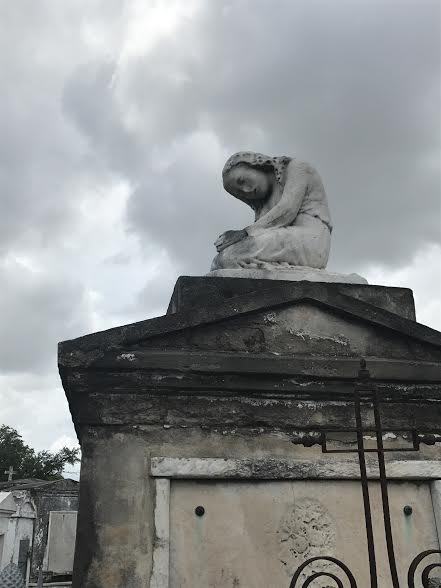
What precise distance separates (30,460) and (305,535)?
131 feet

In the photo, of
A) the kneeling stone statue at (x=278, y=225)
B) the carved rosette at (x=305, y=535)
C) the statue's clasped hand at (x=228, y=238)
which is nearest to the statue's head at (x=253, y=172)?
the kneeling stone statue at (x=278, y=225)

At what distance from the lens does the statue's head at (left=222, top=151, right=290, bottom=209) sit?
18.5 ft

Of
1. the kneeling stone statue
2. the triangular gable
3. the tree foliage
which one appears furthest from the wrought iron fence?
the tree foliage

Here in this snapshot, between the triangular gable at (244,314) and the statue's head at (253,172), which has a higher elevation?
the statue's head at (253,172)

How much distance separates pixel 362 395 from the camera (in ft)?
12.8

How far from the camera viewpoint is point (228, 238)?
17.5ft

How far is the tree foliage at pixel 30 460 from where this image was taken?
1521 inches

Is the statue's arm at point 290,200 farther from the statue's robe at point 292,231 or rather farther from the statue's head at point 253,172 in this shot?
the statue's head at point 253,172

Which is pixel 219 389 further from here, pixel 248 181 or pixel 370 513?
pixel 248 181

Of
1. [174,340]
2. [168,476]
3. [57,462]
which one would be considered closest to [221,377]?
[174,340]

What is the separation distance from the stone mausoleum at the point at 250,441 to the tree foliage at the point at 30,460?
36.8 m

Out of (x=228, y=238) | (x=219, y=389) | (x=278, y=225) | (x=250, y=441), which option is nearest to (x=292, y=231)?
(x=278, y=225)

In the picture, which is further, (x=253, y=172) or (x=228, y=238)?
(x=253, y=172)

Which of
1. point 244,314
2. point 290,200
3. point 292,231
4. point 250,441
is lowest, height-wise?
point 250,441
